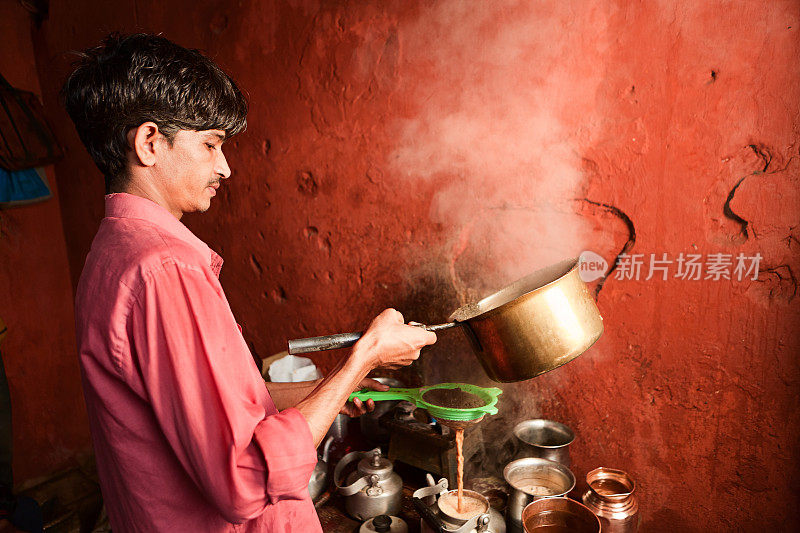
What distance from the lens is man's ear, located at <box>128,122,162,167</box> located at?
48.5 inches

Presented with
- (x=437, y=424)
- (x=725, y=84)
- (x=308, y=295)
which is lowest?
(x=437, y=424)

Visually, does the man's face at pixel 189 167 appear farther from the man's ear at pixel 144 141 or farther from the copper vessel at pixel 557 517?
the copper vessel at pixel 557 517

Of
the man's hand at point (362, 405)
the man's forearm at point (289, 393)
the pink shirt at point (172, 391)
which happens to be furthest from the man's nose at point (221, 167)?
the man's hand at point (362, 405)

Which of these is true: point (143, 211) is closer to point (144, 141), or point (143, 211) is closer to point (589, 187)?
point (144, 141)

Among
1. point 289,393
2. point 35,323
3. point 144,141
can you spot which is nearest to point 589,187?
point 289,393

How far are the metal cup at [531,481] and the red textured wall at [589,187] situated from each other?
381mm

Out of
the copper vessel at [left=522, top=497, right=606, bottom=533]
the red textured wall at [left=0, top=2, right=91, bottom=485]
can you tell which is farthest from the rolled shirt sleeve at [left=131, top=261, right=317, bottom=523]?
the red textured wall at [left=0, top=2, right=91, bottom=485]

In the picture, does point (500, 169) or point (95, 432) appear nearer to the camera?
point (95, 432)

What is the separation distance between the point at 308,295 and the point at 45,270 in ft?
11.3

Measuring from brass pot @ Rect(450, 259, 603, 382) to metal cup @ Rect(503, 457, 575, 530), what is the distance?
2.01 feet

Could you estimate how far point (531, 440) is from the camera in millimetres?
2377

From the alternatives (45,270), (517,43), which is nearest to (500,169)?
(517,43)

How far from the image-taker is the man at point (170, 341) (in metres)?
1.05

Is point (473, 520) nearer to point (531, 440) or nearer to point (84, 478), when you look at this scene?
point (531, 440)
